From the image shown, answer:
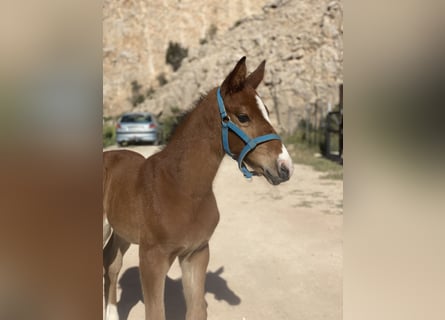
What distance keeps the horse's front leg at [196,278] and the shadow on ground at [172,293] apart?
0.94m

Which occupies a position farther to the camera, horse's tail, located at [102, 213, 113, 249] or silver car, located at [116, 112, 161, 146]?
silver car, located at [116, 112, 161, 146]

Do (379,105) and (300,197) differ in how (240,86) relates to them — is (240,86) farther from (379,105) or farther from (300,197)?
(300,197)

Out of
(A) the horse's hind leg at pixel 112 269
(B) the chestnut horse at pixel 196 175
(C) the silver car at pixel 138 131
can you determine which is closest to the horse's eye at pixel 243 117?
(B) the chestnut horse at pixel 196 175

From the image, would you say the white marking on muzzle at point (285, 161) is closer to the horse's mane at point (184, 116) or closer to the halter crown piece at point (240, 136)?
the halter crown piece at point (240, 136)

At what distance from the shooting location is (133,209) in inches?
82.7

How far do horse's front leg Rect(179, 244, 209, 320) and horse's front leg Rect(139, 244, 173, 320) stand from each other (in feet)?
0.67

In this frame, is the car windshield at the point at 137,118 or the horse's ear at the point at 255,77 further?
the car windshield at the point at 137,118

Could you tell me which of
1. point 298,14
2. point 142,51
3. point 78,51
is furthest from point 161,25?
point 78,51

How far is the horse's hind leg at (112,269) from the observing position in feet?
9.16

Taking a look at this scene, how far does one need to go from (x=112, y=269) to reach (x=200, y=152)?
4.50ft

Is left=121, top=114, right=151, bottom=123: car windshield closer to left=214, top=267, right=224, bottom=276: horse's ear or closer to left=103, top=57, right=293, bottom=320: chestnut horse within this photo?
left=214, top=267, right=224, bottom=276: horse's ear

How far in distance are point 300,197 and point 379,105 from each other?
6404 millimetres

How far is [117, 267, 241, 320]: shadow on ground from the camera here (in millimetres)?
3100

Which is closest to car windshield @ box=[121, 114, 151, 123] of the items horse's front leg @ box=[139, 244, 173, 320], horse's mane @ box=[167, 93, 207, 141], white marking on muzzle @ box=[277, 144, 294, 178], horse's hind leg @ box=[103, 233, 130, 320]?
horse's hind leg @ box=[103, 233, 130, 320]
